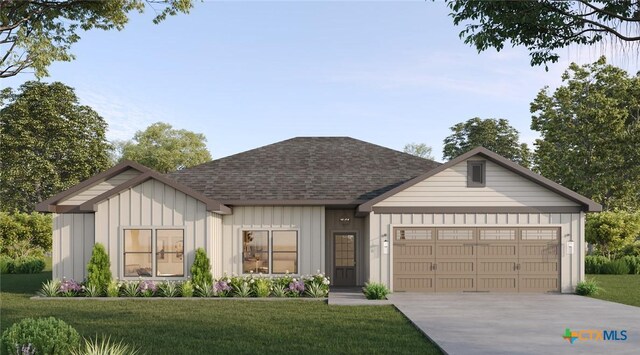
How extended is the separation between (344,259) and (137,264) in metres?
7.73

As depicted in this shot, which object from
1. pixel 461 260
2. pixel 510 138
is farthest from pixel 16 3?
pixel 510 138

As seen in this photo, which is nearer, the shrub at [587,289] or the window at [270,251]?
the shrub at [587,289]

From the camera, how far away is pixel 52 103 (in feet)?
144

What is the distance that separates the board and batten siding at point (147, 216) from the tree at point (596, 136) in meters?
29.2

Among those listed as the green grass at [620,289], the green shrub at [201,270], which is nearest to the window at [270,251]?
the green shrub at [201,270]

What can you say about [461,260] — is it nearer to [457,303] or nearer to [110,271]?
[457,303]

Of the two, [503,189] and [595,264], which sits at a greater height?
[503,189]

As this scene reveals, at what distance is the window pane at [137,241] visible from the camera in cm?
1845

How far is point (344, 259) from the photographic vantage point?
72.8 ft

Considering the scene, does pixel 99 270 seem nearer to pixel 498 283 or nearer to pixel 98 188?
pixel 98 188

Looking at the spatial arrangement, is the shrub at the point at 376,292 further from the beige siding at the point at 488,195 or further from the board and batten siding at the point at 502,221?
the beige siding at the point at 488,195

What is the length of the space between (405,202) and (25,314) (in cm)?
1157

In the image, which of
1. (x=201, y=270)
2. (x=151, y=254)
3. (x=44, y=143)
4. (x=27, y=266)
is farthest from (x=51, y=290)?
(x=44, y=143)

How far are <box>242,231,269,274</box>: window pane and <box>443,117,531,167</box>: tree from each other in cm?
3948
